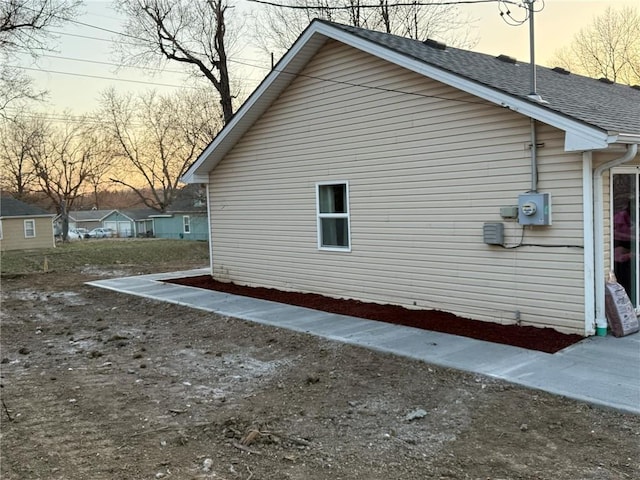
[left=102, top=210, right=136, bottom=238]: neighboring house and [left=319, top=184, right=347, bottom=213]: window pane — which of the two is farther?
[left=102, top=210, right=136, bottom=238]: neighboring house

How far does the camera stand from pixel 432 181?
7828mm

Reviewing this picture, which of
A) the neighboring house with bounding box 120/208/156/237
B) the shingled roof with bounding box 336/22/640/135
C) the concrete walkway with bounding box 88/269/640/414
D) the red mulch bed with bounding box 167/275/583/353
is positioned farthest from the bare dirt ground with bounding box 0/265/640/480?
the neighboring house with bounding box 120/208/156/237

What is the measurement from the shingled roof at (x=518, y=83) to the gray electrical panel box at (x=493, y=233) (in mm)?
1658

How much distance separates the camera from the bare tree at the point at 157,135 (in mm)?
34562

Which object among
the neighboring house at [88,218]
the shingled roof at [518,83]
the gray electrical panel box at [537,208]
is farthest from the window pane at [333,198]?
the neighboring house at [88,218]

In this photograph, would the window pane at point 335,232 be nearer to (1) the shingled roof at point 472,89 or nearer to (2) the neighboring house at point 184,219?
(1) the shingled roof at point 472,89

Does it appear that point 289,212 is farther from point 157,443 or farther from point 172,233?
point 172,233

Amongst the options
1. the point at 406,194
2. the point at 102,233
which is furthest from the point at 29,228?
the point at 406,194

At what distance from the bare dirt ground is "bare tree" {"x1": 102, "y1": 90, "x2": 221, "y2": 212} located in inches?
1086

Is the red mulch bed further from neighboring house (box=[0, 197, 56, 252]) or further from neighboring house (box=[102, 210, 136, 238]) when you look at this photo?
neighboring house (box=[102, 210, 136, 238])

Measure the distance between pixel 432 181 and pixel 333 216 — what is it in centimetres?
224

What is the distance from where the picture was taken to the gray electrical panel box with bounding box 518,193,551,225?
21.1ft

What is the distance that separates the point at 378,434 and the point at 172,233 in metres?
49.4

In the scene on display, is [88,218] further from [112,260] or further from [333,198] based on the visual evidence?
[333,198]
